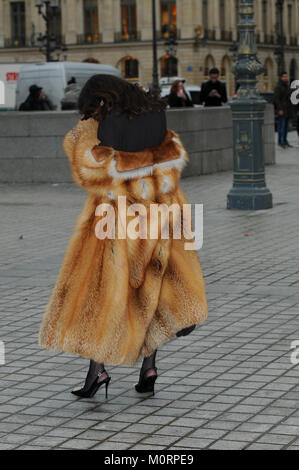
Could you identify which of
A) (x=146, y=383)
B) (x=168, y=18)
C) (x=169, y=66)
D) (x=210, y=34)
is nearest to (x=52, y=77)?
(x=146, y=383)

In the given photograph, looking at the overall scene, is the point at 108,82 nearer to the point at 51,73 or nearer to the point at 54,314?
the point at 54,314

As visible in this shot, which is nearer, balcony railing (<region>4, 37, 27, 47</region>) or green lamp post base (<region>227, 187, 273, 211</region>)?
green lamp post base (<region>227, 187, 273, 211</region>)

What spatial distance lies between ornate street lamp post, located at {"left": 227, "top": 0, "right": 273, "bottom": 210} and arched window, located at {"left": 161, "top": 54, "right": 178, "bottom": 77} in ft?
200

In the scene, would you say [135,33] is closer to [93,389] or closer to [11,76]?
[11,76]

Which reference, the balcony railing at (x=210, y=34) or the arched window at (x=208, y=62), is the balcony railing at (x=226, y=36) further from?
the arched window at (x=208, y=62)

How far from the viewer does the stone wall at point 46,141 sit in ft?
55.8

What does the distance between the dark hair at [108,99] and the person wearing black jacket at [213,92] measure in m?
15.4

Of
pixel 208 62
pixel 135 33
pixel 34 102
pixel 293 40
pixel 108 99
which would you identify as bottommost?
pixel 34 102

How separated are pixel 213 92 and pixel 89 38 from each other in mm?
58399

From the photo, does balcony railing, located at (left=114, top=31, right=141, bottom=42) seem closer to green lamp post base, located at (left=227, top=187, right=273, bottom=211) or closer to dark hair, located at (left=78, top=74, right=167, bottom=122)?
green lamp post base, located at (left=227, top=187, right=273, bottom=211)

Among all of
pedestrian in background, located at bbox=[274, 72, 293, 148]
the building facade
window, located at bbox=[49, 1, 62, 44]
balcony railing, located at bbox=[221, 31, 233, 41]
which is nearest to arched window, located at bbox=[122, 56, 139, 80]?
the building facade

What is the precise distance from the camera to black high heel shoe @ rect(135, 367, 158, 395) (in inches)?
220

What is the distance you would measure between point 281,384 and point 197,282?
69 centimetres

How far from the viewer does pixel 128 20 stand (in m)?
76.6
